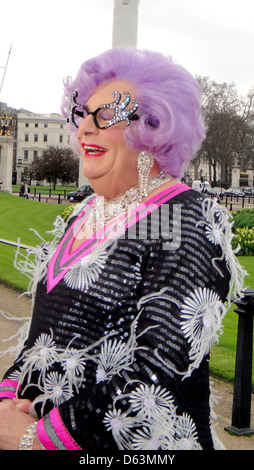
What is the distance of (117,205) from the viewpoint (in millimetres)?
1919

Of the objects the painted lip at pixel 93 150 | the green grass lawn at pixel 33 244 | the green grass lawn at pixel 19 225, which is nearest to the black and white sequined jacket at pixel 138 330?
the painted lip at pixel 93 150

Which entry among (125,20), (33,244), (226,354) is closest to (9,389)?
(226,354)

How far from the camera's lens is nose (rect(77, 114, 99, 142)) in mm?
1894

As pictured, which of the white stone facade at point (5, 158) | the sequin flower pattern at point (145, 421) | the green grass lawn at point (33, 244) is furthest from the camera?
the white stone facade at point (5, 158)

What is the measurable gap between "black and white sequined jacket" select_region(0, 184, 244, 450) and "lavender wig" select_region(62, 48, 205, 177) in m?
0.13

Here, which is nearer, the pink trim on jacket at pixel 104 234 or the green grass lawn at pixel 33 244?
the pink trim on jacket at pixel 104 234

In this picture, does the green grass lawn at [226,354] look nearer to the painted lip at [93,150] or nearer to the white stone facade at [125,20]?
the painted lip at [93,150]

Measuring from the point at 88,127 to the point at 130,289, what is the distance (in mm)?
602

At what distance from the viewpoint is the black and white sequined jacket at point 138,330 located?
153cm

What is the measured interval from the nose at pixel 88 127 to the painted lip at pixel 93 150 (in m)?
0.04

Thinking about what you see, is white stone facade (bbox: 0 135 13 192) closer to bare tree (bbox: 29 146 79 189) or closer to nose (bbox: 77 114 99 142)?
bare tree (bbox: 29 146 79 189)

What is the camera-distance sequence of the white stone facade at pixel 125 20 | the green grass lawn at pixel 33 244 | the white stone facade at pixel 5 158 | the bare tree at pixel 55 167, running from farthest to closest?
the bare tree at pixel 55 167 → the white stone facade at pixel 5 158 → the white stone facade at pixel 125 20 → the green grass lawn at pixel 33 244

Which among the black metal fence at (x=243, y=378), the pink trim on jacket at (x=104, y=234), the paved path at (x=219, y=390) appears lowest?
the paved path at (x=219, y=390)
